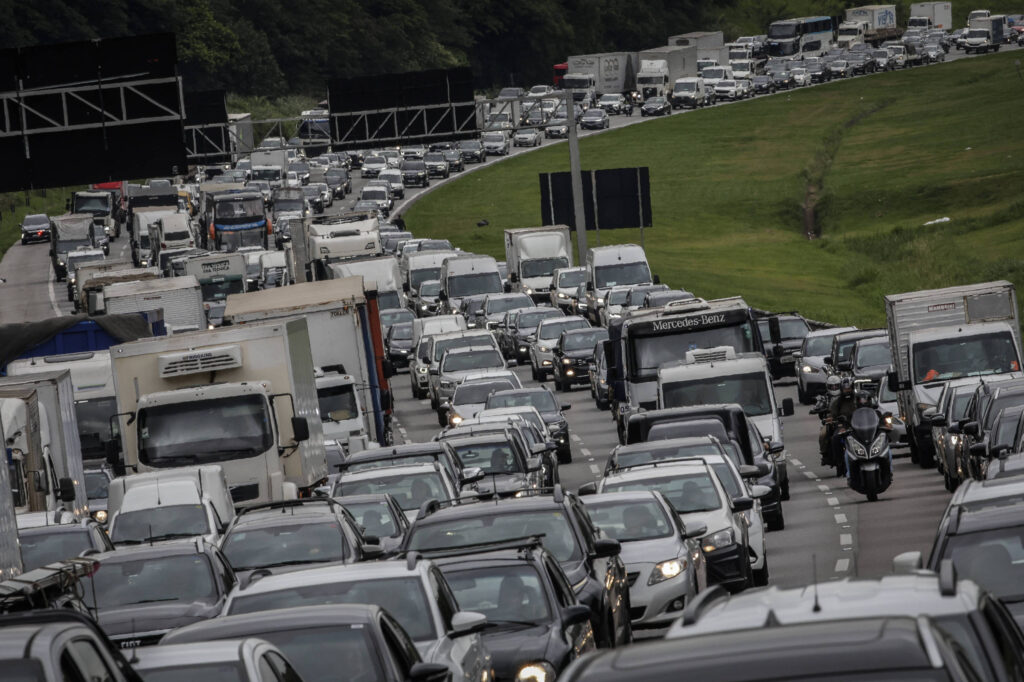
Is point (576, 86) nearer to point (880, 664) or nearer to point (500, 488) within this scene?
point (500, 488)

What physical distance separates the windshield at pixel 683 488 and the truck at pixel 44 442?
7.53 meters

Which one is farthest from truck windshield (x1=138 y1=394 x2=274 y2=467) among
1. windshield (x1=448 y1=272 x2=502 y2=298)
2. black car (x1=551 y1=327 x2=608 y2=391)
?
windshield (x1=448 y1=272 x2=502 y2=298)

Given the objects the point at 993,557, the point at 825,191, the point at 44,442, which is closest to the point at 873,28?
the point at 825,191

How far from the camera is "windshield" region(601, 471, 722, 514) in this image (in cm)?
2020

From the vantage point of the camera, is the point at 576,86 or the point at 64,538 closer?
the point at 64,538

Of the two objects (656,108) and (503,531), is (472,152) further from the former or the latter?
(503,531)

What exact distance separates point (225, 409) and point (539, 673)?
14.1m

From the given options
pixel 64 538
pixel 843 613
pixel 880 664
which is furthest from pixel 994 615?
pixel 64 538

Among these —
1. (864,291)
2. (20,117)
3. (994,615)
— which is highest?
(20,117)

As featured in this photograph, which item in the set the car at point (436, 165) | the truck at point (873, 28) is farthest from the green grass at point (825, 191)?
the truck at point (873, 28)

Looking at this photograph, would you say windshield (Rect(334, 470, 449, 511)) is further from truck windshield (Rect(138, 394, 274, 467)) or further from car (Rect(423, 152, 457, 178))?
car (Rect(423, 152, 457, 178))

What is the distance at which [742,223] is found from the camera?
343 ft

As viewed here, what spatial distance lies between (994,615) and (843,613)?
802 millimetres

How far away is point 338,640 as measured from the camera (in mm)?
10008
